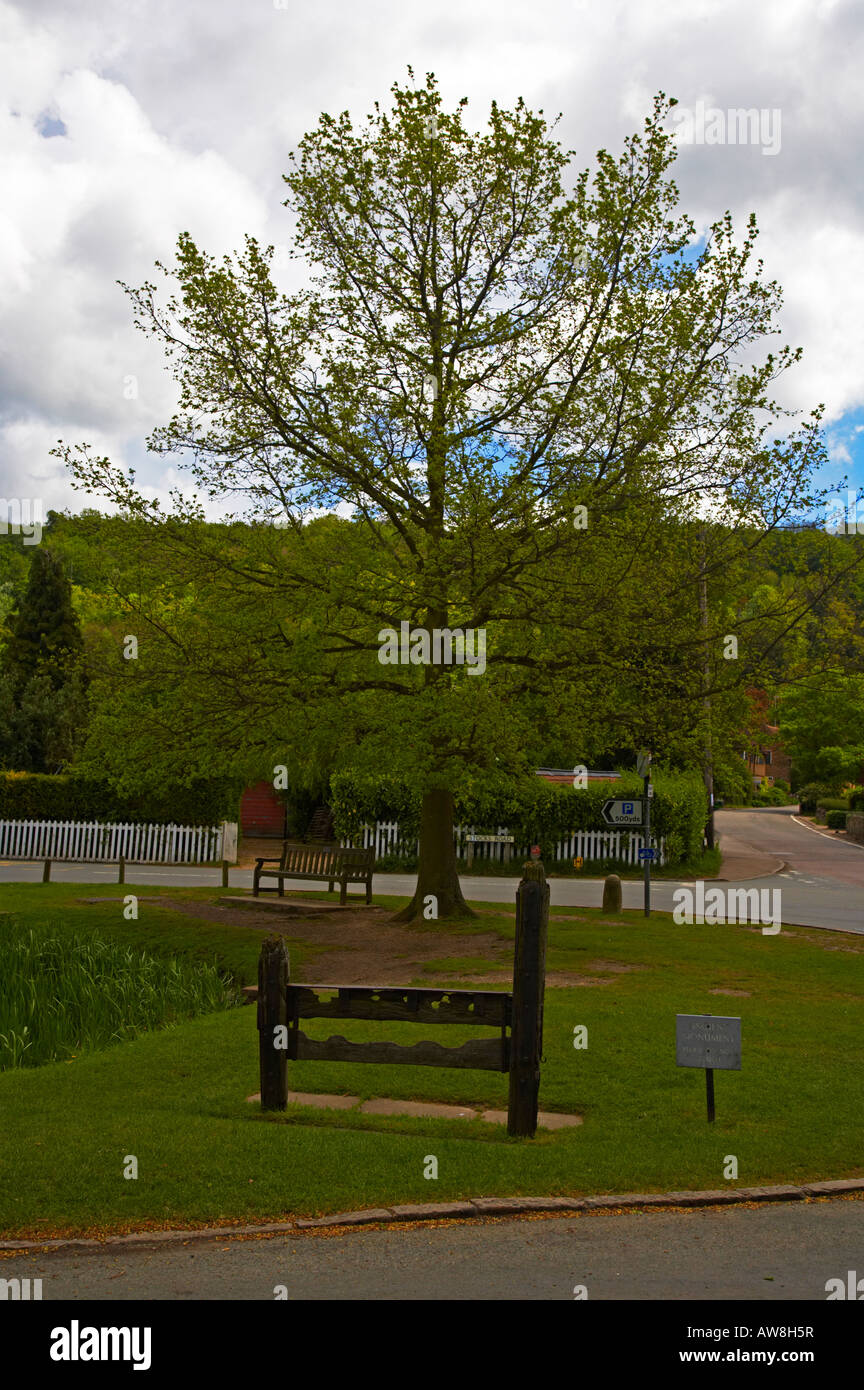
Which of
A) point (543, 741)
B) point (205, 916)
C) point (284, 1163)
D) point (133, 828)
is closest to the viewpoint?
point (284, 1163)

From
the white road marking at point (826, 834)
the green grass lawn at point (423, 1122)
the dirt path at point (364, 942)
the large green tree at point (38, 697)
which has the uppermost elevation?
the large green tree at point (38, 697)

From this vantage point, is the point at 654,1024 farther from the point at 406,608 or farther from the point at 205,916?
the point at 205,916

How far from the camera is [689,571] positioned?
16.0m

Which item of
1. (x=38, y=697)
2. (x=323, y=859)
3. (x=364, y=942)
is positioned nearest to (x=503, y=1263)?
(x=364, y=942)

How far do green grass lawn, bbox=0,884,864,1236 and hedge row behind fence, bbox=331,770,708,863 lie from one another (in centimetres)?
1743

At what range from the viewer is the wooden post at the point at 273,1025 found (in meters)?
7.91

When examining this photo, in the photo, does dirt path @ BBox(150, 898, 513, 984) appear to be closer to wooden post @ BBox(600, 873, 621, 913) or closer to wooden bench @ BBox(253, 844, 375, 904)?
wooden bench @ BBox(253, 844, 375, 904)

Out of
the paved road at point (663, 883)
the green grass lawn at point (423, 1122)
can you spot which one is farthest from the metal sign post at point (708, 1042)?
the paved road at point (663, 883)

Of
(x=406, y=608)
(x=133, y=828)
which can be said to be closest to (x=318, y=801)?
(x=133, y=828)

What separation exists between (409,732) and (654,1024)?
18.2 ft

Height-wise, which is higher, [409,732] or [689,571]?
[689,571]

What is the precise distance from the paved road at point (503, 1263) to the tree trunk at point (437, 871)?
38.8 feet

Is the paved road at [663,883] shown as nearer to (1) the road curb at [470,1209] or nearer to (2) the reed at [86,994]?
(2) the reed at [86,994]

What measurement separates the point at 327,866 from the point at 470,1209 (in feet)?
47.1
